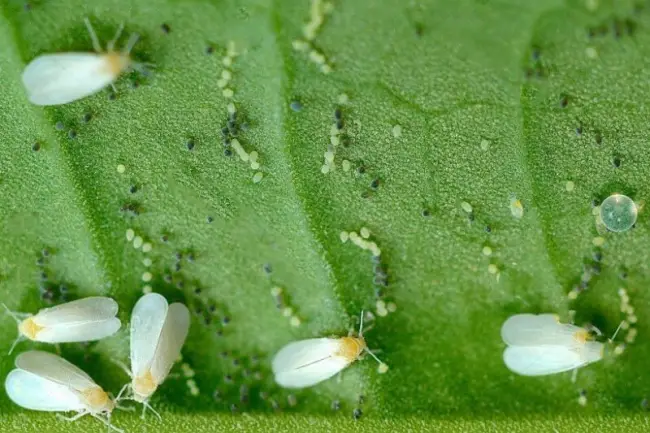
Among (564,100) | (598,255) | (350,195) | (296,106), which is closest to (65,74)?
(296,106)

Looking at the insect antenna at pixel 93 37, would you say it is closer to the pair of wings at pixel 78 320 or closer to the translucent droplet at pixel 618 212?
the pair of wings at pixel 78 320

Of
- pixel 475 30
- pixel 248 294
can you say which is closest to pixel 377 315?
pixel 248 294

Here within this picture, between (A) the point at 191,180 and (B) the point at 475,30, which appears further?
(A) the point at 191,180

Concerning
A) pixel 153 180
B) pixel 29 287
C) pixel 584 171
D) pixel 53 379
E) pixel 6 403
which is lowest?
pixel 6 403

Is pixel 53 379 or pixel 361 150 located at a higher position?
pixel 361 150

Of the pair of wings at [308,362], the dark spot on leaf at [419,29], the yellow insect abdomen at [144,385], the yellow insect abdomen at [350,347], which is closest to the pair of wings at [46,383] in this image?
the yellow insect abdomen at [144,385]

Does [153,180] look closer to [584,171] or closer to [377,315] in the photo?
[377,315]
